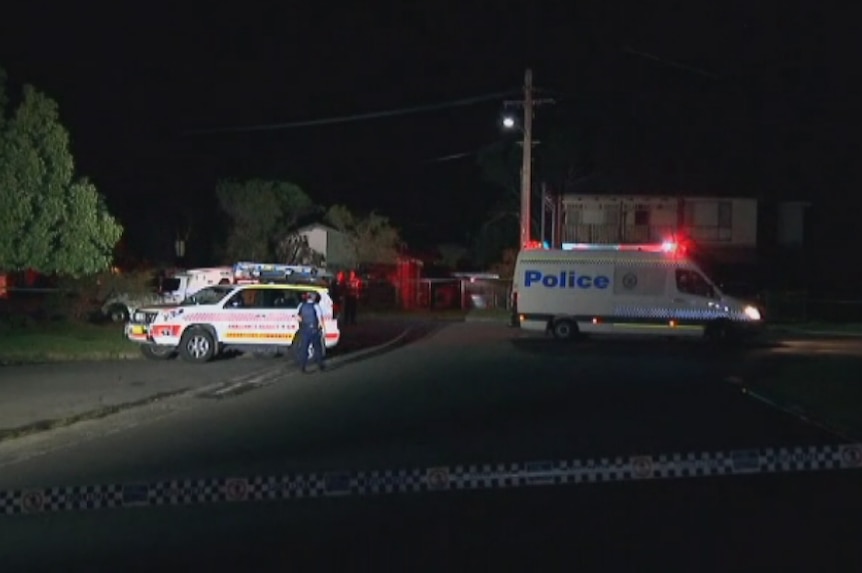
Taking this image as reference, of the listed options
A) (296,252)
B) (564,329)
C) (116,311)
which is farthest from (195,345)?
(296,252)

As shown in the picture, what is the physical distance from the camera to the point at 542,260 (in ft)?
109

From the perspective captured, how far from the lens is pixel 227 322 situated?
25.2 meters

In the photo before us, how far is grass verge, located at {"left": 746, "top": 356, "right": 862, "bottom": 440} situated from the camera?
54.2 feet

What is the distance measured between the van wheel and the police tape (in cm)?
2212

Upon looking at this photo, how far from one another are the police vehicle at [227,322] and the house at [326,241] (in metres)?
36.9

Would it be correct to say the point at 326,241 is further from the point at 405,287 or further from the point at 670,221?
the point at 670,221

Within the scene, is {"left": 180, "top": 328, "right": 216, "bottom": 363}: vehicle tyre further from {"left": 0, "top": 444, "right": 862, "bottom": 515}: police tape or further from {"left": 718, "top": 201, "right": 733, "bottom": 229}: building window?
{"left": 718, "top": 201, "right": 733, "bottom": 229}: building window

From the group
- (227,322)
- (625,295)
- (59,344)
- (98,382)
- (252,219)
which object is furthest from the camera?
(252,219)

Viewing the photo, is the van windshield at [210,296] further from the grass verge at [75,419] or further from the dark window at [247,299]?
the grass verge at [75,419]

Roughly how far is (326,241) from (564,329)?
108 ft

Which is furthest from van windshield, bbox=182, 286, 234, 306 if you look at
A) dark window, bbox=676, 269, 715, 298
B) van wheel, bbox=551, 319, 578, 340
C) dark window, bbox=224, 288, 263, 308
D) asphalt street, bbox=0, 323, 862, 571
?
dark window, bbox=676, 269, 715, 298

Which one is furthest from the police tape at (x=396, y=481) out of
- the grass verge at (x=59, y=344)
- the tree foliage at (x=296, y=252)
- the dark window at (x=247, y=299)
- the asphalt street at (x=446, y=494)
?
the tree foliage at (x=296, y=252)

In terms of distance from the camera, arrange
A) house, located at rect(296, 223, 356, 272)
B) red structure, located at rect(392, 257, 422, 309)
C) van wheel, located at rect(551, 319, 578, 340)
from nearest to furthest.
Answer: van wheel, located at rect(551, 319, 578, 340)
red structure, located at rect(392, 257, 422, 309)
house, located at rect(296, 223, 356, 272)

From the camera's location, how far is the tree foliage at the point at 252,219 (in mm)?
57156
